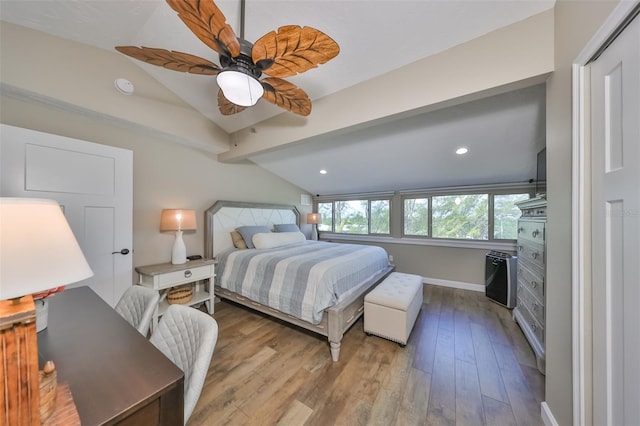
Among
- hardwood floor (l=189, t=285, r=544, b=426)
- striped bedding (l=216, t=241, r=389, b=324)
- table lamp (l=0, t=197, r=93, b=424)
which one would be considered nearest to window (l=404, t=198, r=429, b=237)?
striped bedding (l=216, t=241, r=389, b=324)

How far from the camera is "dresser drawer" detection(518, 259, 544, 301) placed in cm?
175

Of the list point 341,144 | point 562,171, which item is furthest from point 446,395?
point 341,144

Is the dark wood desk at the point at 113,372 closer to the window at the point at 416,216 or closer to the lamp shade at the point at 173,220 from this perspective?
the lamp shade at the point at 173,220

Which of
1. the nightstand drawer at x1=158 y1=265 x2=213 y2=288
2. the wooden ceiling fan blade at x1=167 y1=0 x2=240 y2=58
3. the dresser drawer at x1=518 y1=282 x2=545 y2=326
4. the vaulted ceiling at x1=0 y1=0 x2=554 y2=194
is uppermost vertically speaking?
the vaulted ceiling at x1=0 y1=0 x2=554 y2=194

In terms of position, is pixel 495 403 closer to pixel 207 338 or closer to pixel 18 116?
pixel 207 338

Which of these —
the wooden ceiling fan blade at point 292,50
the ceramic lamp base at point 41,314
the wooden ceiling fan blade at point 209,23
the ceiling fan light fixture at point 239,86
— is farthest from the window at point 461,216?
the ceramic lamp base at point 41,314

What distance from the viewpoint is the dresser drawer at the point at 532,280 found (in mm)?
1755

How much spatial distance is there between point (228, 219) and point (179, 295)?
1.26m

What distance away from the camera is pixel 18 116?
1.83 m

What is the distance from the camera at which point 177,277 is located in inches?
96.2

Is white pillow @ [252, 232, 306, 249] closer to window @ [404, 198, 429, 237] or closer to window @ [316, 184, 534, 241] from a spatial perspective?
window @ [316, 184, 534, 241]

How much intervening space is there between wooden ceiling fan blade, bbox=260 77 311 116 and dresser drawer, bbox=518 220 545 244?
2125 mm

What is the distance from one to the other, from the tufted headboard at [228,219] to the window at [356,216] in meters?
1.53

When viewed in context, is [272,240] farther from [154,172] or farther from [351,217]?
[351,217]
